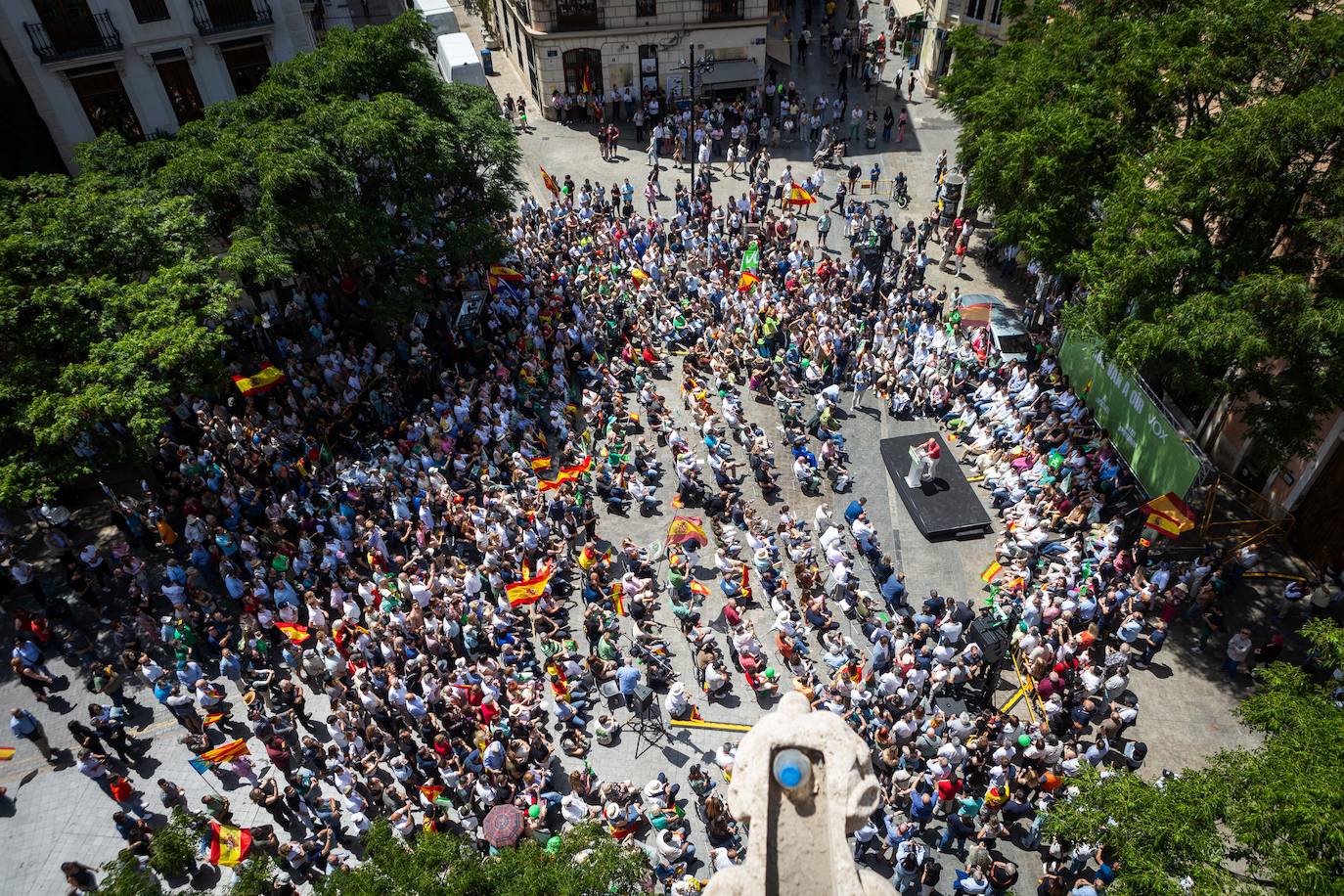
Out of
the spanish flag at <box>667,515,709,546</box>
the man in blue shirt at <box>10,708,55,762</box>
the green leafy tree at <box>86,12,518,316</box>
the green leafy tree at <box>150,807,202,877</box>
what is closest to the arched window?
the green leafy tree at <box>86,12,518,316</box>

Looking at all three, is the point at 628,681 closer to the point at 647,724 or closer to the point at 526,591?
the point at 647,724

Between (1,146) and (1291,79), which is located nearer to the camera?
(1291,79)

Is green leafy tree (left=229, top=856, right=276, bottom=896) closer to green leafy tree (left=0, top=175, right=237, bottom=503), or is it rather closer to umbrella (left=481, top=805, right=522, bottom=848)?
umbrella (left=481, top=805, right=522, bottom=848)

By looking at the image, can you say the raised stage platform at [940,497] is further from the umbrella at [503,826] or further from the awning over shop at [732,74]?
the awning over shop at [732,74]

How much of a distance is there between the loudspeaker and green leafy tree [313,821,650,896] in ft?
34.6

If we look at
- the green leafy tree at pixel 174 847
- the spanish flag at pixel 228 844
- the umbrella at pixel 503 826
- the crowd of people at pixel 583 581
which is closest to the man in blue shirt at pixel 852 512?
the crowd of people at pixel 583 581

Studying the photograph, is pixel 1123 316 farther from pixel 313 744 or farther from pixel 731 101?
pixel 731 101

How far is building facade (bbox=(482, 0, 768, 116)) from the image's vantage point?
150 feet

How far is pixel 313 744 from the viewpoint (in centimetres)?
1728

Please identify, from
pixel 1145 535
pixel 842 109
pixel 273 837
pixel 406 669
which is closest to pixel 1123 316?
pixel 1145 535

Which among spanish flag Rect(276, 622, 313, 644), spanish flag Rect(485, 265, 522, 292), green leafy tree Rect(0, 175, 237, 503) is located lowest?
spanish flag Rect(276, 622, 313, 644)

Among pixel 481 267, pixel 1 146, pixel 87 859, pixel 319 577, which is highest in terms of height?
pixel 1 146

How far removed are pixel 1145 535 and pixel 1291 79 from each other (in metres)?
11.5

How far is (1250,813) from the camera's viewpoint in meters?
12.0
